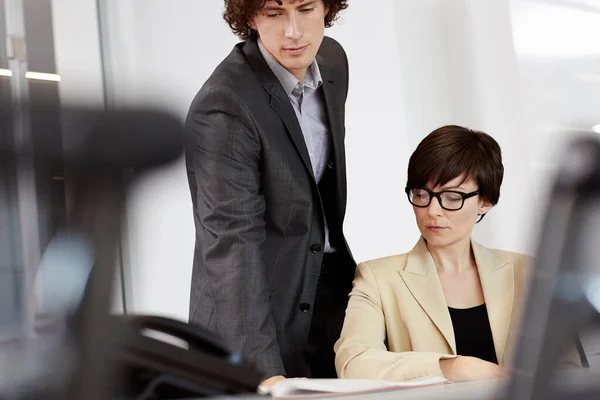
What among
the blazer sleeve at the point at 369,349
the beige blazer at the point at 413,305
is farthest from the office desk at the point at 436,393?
the beige blazer at the point at 413,305

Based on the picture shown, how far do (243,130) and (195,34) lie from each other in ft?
6.55

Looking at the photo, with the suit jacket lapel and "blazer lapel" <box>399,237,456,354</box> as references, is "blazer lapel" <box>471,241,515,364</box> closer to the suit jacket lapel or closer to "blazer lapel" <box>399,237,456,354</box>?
"blazer lapel" <box>399,237,456,354</box>

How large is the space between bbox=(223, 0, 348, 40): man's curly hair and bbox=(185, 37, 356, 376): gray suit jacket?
0.13 feet

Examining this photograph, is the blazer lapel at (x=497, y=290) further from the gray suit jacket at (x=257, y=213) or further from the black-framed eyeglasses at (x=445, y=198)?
the gray suit jacket at (x=257, y=213)

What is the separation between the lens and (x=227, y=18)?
195 centimetres

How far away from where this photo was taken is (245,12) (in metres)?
1.86

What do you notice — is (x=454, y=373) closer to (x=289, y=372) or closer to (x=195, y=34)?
(x=289, y=372)

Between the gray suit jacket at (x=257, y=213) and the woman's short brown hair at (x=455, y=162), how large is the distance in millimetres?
185

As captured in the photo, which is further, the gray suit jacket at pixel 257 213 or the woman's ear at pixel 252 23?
the woman's ear at pixel 252 23

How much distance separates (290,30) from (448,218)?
1.86 ft

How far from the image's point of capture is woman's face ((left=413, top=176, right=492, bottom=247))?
1.95m

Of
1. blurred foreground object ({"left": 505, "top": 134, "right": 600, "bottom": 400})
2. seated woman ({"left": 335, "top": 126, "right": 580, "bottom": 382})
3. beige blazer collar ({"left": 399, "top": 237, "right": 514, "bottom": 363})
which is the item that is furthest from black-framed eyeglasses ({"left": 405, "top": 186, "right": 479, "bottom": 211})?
blurred foreground object ({"left": 505, "top": 134, "right": 600, "bottom": 400})

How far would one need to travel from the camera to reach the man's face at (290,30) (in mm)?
1841

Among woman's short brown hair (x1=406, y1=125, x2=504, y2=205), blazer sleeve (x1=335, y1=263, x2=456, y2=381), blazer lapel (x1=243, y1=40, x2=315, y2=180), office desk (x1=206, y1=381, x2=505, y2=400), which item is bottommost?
blazer sleeve (x1=335, y1=263, x2=456, y2=381)
